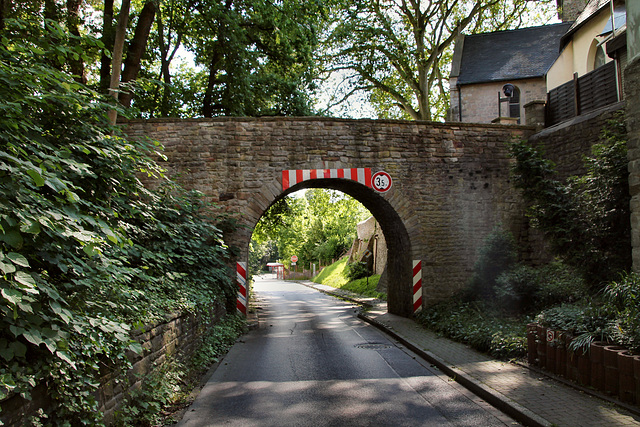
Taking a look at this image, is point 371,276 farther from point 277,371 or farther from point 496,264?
point 277,371

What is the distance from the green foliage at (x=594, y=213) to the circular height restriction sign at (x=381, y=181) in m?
4.49

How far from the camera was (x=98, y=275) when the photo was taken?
13.8 feet

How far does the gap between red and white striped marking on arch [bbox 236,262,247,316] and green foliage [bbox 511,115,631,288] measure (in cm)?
711

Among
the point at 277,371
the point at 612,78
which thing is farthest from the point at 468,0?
the point at 277,371

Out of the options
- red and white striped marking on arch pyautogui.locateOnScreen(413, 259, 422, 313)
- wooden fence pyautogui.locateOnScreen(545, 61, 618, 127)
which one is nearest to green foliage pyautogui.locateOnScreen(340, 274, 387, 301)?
red and white striped marking on arch pyautogui.locateOnScreen(413, 259, 422, 313)

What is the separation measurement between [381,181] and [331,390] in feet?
24.7

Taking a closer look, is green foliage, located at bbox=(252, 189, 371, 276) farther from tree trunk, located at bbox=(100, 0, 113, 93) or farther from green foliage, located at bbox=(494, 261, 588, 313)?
green foliage, located at bbox=(494, 261, 588, 313)

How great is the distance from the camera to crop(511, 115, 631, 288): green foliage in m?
7.81

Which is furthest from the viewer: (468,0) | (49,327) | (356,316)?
(468,0)

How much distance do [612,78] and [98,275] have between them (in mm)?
12505

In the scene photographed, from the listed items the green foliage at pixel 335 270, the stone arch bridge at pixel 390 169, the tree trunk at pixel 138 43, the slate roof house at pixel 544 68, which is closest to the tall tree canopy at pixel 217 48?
the tree trunk at pixel 138 43

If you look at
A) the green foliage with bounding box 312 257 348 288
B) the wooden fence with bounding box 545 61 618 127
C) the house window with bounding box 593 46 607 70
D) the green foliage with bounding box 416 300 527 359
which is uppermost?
the house window with bounding box 593 46 607 70

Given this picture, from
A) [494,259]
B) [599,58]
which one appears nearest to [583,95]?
[494,259]

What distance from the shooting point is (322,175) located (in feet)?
41.6
